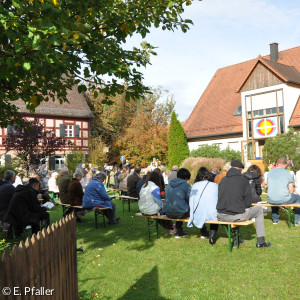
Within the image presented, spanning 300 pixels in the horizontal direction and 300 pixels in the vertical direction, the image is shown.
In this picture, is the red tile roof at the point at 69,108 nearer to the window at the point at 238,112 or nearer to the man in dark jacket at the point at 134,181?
the window at the point at 238,112

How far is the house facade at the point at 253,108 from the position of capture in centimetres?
2612

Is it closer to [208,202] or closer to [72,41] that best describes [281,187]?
[208,202]

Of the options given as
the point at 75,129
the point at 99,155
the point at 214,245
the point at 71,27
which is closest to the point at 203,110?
the point at 99,155

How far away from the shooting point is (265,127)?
88.7ft

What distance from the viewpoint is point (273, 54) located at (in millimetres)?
32094

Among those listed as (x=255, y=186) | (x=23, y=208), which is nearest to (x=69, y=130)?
(x=23, y=208)

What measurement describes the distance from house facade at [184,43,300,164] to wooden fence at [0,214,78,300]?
24797 millimetres

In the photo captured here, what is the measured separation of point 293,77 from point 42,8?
86.1 ft

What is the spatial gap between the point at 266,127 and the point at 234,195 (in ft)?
71.6

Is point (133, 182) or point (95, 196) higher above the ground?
point (133, 182)

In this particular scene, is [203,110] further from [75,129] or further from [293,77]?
[75,129]

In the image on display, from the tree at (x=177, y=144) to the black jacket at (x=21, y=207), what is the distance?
24.5 m

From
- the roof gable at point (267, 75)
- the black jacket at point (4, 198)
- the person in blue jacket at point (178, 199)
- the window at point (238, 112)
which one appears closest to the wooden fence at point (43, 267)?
the person in blue jacket at point (178, 199)

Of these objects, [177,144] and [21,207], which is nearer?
[21,207]
